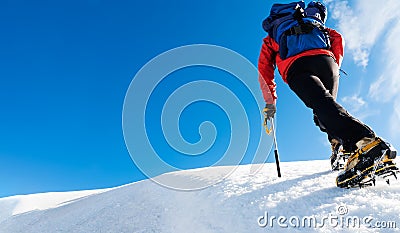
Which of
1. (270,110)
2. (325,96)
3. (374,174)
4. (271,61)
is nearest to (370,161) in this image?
(374,174)

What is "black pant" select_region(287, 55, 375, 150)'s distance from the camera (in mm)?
2666

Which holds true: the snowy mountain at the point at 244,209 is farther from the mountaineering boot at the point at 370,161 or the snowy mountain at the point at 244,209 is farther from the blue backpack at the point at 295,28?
the blue backpack at the point at 295,28

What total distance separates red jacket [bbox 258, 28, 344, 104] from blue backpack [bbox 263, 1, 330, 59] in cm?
19

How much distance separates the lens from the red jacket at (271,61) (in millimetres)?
3830

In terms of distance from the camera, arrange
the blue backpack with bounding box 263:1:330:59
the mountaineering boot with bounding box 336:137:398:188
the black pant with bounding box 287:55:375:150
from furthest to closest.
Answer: the blue backpack with bounding box 263:1:330:59
the black pant with bounding box 287:55:375:150
the mountaineering boot with bounding box 336:137:398:188

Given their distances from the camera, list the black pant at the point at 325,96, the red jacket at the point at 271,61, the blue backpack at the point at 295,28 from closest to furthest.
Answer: the black pant at the point at 325,96 < the blue backpack at the point at 295,28 < the red jacket at the point at 271,61

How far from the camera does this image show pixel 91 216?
14.2ft

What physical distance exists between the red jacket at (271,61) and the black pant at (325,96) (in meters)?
0.31

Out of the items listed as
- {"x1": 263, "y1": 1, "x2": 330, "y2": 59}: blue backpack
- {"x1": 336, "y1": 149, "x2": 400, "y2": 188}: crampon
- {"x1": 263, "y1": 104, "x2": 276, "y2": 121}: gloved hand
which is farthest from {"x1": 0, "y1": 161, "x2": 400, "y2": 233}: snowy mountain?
{"x1": 263, "y1": 1, "x2": 330, "y2": 59}: blue backpack

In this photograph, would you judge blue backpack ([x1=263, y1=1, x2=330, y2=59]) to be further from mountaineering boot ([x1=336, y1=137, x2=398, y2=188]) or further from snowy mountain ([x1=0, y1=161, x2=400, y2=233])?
snowy mountain ([x1=0, y1=161, x2=400, y2=233])

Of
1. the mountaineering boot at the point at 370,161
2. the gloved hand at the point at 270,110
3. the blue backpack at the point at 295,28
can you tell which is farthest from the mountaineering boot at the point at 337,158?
the blue backpack at the point at 295,28

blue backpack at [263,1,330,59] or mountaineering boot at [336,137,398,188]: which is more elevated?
blue backpack at [263,1,330,59]

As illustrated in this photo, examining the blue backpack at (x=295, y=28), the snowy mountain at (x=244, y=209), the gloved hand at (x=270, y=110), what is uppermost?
the blue backpack at (x=295, y=28)

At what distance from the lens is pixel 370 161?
257 cm
